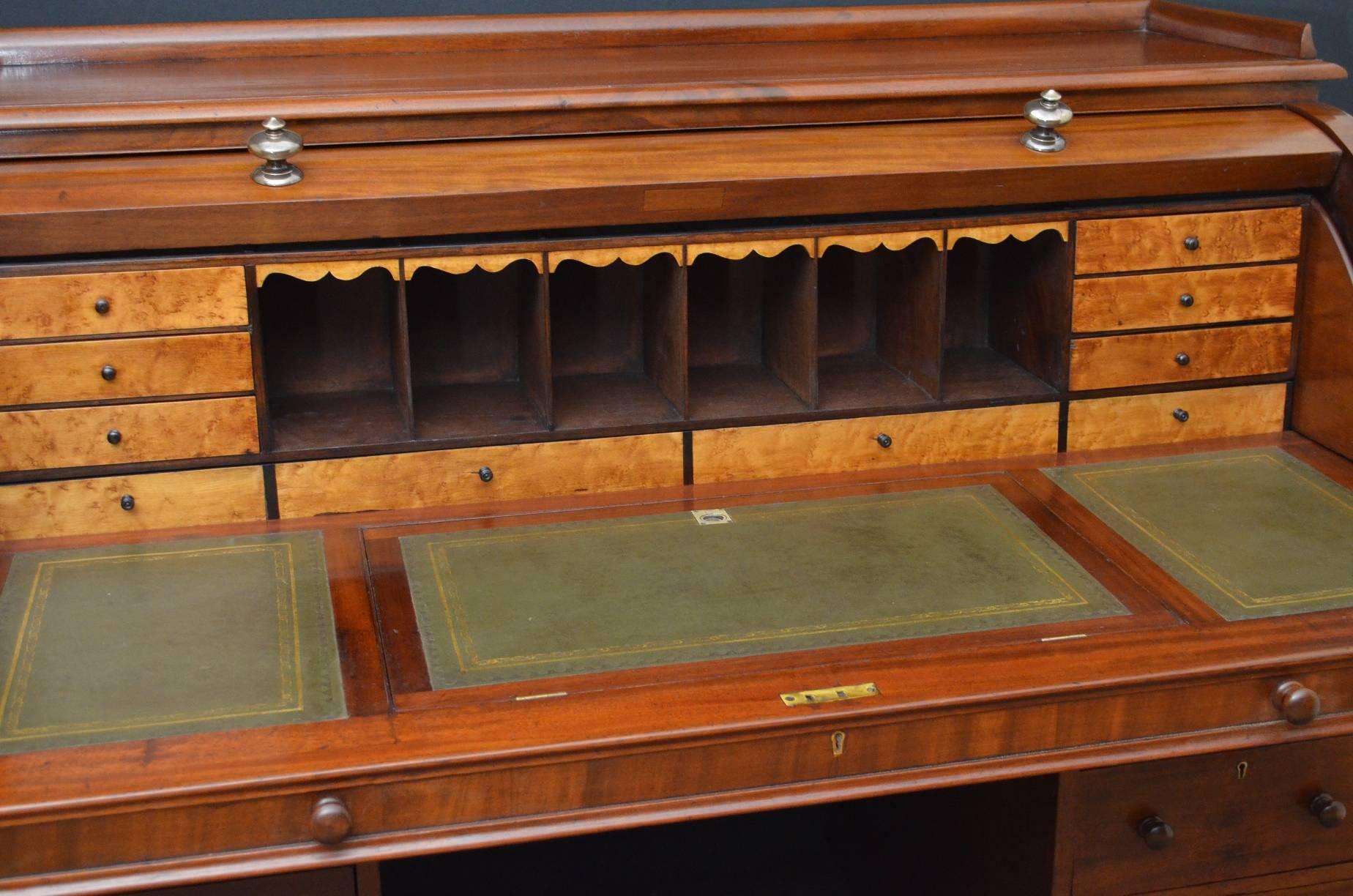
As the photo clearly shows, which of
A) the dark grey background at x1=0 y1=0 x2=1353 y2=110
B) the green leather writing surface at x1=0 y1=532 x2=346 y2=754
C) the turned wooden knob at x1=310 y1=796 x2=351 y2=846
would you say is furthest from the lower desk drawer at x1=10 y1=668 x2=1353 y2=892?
the dark grey background at x1=0 y1=0 x2=1353 y2=110

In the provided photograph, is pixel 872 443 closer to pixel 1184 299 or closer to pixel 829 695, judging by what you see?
pixel 1184 299

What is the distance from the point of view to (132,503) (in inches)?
97.2

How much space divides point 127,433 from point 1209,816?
5.47 feet

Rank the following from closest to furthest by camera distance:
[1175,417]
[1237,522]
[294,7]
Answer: [1237,522]
[1175,417]
[294,7]

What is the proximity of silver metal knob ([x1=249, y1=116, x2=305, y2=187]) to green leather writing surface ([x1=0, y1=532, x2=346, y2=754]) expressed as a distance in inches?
21.0

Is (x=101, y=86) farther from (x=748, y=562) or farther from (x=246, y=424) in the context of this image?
(x=748, y=562)

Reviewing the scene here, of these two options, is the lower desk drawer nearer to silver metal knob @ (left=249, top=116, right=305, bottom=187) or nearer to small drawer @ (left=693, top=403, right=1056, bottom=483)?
small drawer @ (left=693, top=403, right=1056, bottom=483)

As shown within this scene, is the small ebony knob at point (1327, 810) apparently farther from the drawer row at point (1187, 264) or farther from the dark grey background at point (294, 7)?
the dark grey background at point (294, 7)

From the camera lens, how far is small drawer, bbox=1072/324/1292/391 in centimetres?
279

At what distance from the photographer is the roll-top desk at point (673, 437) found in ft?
5.97

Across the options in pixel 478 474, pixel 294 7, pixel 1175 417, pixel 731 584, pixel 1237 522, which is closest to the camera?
pixel 731 584

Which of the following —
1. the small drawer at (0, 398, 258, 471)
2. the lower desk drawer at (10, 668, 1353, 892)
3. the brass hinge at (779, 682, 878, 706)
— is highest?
the small drawer at (0, 398, 258, 471)

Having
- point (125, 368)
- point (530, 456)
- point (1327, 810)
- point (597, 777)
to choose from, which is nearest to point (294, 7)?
point (125, 368)

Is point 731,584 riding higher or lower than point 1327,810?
higher
